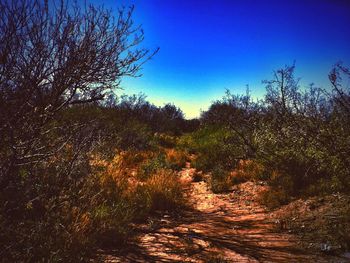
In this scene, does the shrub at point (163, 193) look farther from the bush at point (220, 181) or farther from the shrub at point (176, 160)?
the shrub at point (176, 160)

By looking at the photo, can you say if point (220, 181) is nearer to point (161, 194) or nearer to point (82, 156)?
point (161, 194)

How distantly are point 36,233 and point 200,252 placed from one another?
2.39m

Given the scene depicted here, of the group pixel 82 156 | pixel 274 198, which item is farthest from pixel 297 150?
pixel 82 156

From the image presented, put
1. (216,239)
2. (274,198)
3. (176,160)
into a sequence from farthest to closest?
1. (176,160)
2. (274,198)
3. (216,239)

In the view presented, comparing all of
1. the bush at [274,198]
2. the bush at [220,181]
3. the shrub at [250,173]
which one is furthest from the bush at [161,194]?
the shrub at [250,173]

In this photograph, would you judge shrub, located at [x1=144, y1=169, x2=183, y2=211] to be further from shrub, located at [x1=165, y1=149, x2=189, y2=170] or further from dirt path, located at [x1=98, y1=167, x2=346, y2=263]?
shrub, located at [x1=165, y1=149, x2=189, y2=170]

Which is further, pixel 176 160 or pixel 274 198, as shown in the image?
pixel 176 160

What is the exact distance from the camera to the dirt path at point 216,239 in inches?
170

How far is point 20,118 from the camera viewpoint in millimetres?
4066

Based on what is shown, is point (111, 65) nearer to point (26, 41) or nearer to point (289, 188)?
point (26, 41)

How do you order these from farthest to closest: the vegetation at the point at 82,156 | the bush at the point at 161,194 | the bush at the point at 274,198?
the bush at the point at 161,194 < the bush at the point at 274,198 < the vegetation at the point at 82,156

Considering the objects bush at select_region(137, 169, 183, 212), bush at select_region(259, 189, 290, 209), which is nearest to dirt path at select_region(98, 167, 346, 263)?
bush at select_region(259, 189, 290, 209)

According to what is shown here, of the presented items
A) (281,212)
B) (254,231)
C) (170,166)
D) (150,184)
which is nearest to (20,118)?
(150,184)

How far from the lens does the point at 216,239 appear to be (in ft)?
16.7
